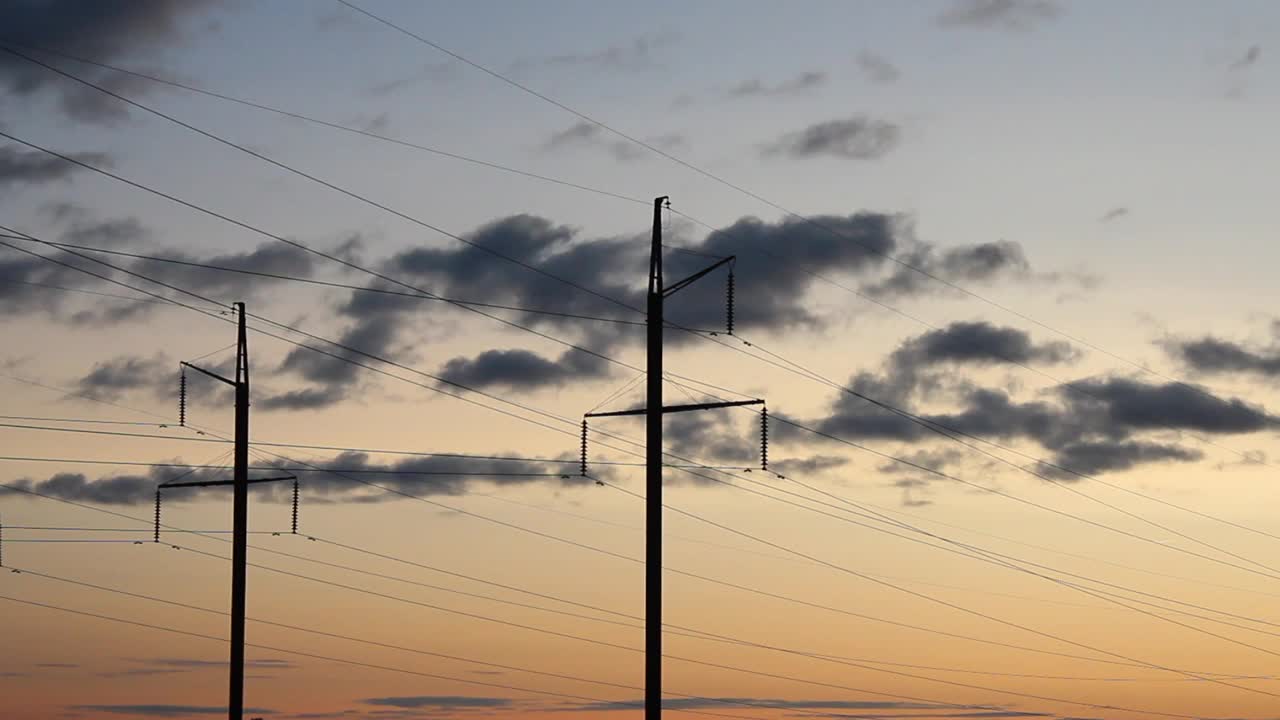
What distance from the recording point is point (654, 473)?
4600 cm

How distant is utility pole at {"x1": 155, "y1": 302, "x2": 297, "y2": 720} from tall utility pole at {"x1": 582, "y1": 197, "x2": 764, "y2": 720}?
1595 centimetres

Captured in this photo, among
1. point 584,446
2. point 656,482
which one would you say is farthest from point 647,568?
point 584,446

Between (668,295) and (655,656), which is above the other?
(668,295)

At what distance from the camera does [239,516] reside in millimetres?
57562

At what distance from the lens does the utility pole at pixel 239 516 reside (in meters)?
55.7

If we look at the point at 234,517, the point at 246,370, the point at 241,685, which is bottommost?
the point at 241,685

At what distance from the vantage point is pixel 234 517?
57.6 meters

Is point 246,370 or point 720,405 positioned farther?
point 246,370

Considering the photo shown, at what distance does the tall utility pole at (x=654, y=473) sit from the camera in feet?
147

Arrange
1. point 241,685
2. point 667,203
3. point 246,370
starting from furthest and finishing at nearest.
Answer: point 246,370
point 241,685
point 667,203

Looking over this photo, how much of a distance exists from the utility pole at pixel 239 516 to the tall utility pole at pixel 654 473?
16.0 metres

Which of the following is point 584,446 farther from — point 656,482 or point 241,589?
point 241,589

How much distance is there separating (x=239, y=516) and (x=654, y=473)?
1748 centimetres

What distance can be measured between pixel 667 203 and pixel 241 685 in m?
20.1
